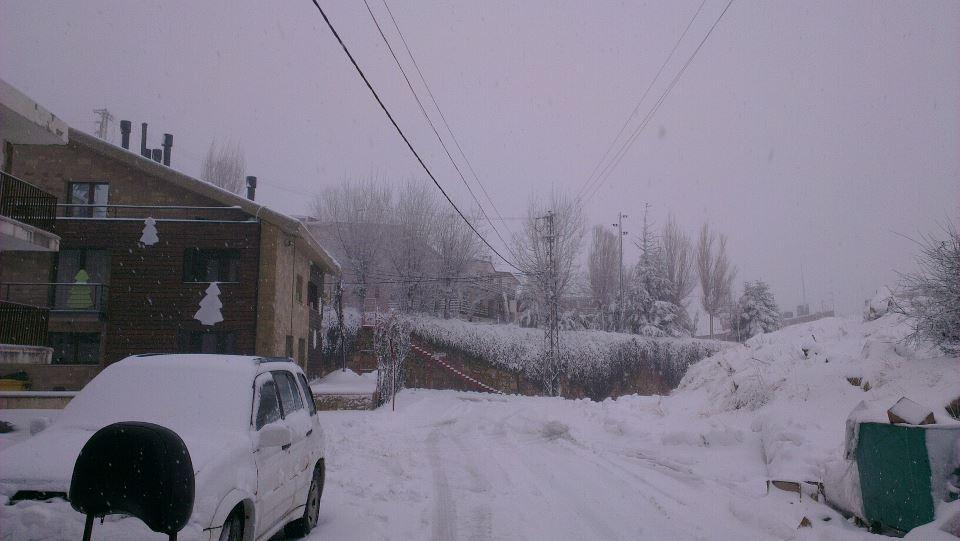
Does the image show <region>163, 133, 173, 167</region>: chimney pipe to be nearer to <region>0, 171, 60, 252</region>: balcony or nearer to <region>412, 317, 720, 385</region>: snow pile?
<region>0, 171, 60, 252</region>: balcony

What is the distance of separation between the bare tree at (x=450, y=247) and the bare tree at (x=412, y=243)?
0.61 meters

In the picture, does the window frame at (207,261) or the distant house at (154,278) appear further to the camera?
the window frame at (207,261)

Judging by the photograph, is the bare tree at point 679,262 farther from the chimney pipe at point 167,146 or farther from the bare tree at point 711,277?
the chimney pipe at point 167,146

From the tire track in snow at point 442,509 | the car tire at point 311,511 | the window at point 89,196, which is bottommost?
the tire track in snow at point 442,509

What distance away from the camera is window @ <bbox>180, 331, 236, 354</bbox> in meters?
23.1

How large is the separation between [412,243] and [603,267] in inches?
799

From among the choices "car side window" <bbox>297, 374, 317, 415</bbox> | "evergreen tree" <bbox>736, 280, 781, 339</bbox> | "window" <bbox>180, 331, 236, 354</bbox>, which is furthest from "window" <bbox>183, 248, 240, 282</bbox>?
"evergreen tree" <bbox>736, 280, 781, 339</bbox>

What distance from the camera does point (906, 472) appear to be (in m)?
6.54

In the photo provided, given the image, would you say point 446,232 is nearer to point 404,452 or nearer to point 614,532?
point 404,452

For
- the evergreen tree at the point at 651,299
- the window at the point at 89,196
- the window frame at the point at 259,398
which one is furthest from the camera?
the evergreen tree at the point at 651,299

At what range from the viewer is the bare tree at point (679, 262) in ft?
193

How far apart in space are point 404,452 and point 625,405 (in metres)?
9.43

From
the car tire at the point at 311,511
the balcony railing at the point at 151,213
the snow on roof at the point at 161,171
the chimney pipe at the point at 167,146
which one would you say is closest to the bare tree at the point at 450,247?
the chimney pipe at the point at 167,146

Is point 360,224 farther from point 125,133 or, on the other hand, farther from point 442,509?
point 442,509
